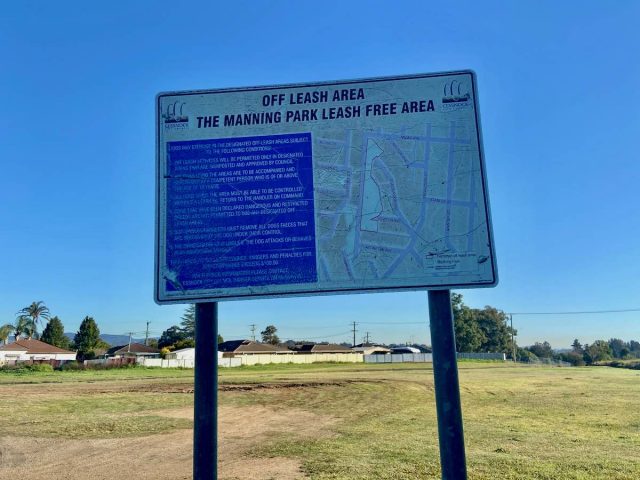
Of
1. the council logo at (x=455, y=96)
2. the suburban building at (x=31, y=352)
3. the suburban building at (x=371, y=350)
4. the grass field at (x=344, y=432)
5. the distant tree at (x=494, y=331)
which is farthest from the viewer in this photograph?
the distant tree at (x=494, y=331)

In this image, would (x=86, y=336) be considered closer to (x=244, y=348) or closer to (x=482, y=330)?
(x=244, y=348)

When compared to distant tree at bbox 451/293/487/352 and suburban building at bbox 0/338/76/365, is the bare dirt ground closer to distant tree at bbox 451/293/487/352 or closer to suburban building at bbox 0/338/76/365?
suburban building at bbox 0/338/76/365

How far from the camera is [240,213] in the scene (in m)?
4.13

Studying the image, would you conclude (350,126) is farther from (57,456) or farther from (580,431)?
(580,431)

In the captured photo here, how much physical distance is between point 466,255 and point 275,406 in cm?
1549

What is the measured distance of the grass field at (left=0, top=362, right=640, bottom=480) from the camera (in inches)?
316

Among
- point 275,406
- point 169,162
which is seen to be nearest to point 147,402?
point 275,406

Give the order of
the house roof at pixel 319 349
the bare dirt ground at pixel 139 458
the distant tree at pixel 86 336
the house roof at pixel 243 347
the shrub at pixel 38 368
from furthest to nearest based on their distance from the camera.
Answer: the house roof at pixel 319 349, the house roof at pixel 243 347, the distant tree at pixel 86 336, the shrub at pixel 38 368, the bare dirt ground at pixel 139 458

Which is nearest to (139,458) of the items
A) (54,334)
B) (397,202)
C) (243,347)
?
(397,202)

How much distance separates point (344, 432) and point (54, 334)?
3253 inches

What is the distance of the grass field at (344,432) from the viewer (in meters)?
8.04

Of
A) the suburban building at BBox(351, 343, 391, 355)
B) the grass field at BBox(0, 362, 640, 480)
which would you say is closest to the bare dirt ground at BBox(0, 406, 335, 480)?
the grass field at BBox(0, 362, 640, 480)

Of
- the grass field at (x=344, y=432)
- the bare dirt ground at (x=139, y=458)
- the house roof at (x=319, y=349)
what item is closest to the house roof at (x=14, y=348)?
the house roof at (x=319, y=349)

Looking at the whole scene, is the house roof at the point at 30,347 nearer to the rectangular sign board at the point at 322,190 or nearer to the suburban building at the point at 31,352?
the suburban building at the point at 31,352
